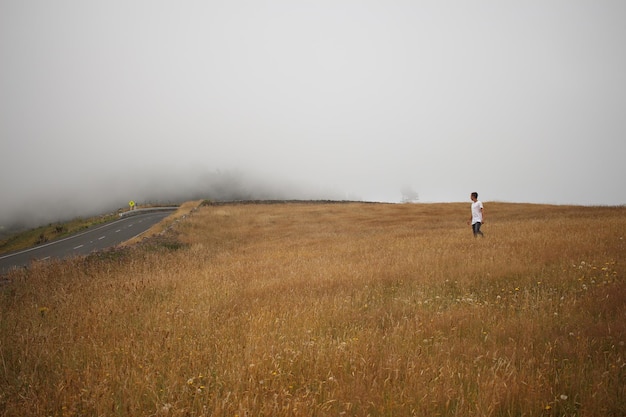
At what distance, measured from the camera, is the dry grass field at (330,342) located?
3.25 meters

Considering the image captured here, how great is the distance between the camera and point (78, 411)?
324 cm

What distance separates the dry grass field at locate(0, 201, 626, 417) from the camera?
10.7ft

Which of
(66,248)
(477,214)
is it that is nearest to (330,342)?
(477,214)

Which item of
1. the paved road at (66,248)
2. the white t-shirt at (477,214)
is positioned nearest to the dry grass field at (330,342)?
the white t-shirt at (477,214)

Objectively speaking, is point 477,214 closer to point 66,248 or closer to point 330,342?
point 330,342

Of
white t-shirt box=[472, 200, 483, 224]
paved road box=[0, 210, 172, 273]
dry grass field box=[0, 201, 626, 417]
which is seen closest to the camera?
dry grass field box=[0, 201, 626, 417]

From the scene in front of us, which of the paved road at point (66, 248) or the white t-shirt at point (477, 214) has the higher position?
the white t-shirt at point (477, 214)

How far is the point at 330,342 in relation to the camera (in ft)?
14.7

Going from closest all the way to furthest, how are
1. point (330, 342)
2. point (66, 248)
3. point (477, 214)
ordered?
point (330, 342) < point (477, 214) < point (66, 248)

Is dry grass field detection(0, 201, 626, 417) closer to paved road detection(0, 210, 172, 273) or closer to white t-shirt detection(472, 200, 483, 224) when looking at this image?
white t-shirt detection(472, 200, 483, 224)

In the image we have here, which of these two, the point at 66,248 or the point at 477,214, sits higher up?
the point at 477,214

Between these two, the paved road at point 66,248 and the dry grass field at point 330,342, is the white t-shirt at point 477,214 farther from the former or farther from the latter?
the paved road at point 66,248

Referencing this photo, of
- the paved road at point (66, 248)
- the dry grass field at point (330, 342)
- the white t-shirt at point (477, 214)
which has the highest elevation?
the white t-shirt at point (477, 214)

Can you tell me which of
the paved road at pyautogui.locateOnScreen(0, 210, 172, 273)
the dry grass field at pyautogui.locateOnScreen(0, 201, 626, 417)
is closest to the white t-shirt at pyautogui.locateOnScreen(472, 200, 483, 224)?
the dry grass field at pyautogui.locateOnScreen(0, 201, 626, 417)
